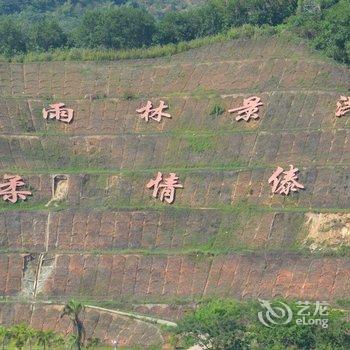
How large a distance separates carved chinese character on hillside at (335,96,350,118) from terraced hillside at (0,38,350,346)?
0.39 meters

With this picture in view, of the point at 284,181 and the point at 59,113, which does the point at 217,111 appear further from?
the point at 59,113

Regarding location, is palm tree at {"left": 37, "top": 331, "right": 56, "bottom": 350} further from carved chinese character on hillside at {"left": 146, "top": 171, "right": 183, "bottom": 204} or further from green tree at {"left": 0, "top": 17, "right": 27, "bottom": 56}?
green tree at {"left": 0, "top": 17, "right": 27, "bottom": 56}

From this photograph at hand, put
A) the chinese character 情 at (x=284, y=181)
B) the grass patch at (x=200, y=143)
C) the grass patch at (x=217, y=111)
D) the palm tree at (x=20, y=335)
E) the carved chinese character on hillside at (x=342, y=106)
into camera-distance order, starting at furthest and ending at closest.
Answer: the grass patch at (x=217, y=111) < the grass patch at (x=200, y=143) < the carved chinese character on hillside at (x=342, y=106) < the chinese character 情 at (x=284, y=181) < the palm tree at (x=20, y=335)

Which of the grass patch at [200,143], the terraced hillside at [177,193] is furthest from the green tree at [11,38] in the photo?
the grass patch at [200,143]

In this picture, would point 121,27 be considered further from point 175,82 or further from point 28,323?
point 28,323

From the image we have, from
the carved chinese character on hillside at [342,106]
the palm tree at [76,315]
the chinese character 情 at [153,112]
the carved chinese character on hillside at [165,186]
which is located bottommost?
the palm tree at [76,315]

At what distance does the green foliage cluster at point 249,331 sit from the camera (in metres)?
47.3

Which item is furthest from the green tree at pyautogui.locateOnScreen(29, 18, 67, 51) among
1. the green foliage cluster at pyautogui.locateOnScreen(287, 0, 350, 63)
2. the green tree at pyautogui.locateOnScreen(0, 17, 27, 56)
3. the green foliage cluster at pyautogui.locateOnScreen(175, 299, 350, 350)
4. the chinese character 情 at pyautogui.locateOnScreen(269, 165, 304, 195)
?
the green foliage cluster at pyautogui.locateOnScreen(175, 299, 350, 350)

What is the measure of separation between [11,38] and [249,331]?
28966 millimetres

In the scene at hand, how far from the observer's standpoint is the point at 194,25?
73.1m

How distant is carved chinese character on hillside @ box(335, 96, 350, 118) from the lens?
190 ft

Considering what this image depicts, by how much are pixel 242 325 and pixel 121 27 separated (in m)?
28.1

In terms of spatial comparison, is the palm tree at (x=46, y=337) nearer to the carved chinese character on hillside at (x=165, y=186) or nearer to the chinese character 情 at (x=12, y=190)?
the carved chinese character on hillside at (x=165, y=186)

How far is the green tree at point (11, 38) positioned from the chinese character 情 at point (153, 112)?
1145cm
